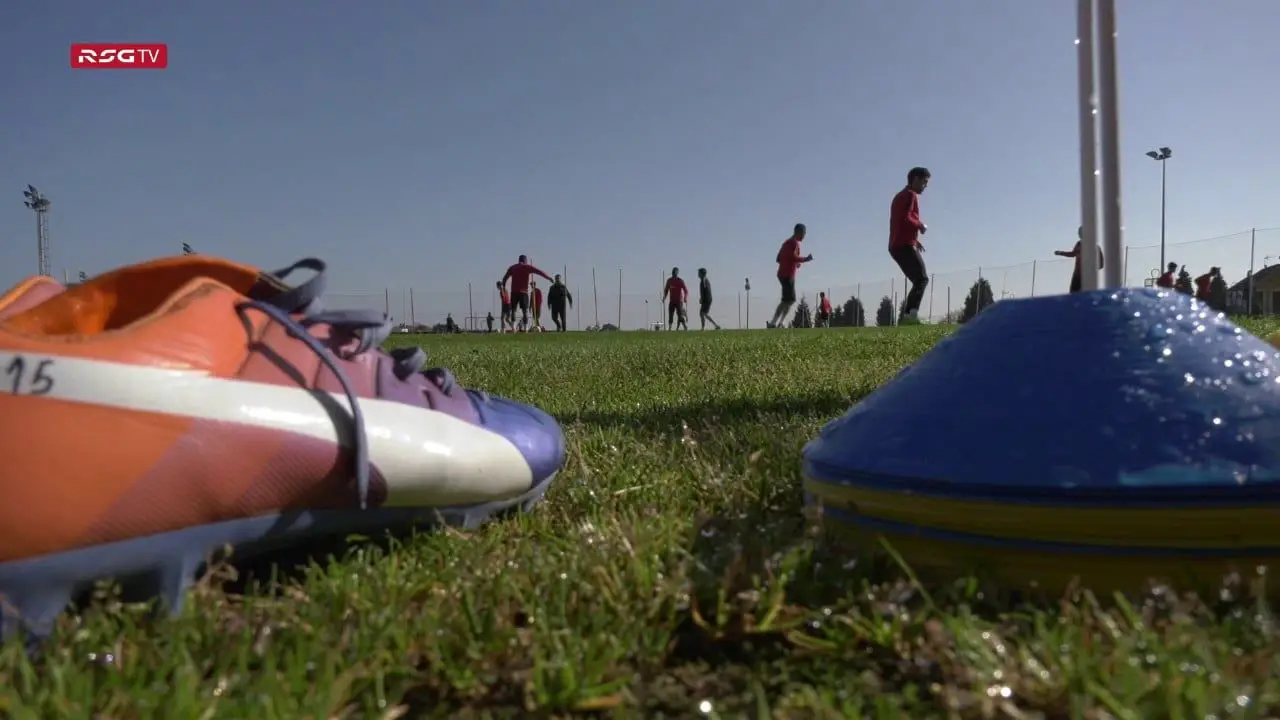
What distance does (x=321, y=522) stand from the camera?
1355 millimetres

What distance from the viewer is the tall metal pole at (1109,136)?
153 centimetres

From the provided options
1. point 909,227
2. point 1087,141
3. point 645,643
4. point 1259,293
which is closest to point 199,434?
point 645,643

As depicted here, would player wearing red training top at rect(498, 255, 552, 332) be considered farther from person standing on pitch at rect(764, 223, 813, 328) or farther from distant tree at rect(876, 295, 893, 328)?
distant tree at rect(876, 295, 893, 328)

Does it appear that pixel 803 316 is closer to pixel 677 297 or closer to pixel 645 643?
pixel 677 297

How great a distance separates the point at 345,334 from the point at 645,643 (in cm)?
84

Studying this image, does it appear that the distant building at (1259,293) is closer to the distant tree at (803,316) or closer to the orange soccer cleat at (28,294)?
the distant tree at (803,316)

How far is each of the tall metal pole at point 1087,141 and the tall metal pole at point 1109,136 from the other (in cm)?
2

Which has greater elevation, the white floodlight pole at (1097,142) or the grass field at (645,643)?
the white floodlight pole at (1097,142)

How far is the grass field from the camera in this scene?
889mm

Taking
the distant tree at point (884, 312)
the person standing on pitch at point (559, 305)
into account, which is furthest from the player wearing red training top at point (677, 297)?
the distant tree at point (884, 312)

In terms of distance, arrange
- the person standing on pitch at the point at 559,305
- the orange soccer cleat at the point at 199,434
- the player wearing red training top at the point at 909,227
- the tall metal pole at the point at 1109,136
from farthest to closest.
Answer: the person standing on pitch at the point at 559,305 → the player wearing red training top at the point at 909,227 → the tall metal pole at the point at 1109,136 → the orange soccer cleat at the point at 199,434

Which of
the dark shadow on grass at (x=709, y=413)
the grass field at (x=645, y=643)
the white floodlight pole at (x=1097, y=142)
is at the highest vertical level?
the white floodlight pole at (x=1097, y=142)

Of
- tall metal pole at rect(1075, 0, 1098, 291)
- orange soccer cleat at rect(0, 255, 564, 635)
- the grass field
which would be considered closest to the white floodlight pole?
tall metal pole at rect(1075, 0, 1098, 291)

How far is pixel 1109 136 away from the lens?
1.54 meters
